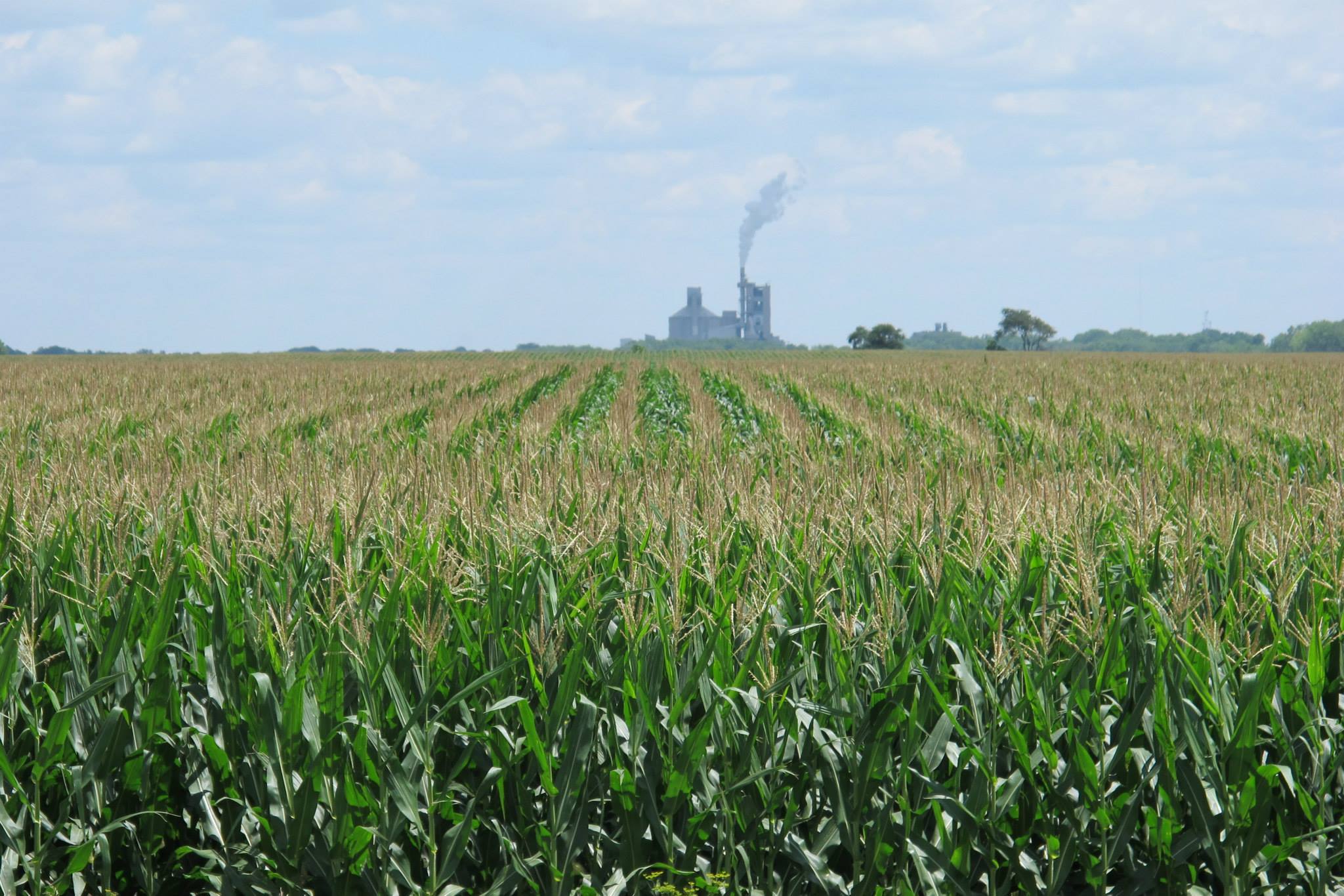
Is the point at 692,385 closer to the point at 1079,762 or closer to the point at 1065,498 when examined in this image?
the point at 1065,498

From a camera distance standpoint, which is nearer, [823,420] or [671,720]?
[671,720]

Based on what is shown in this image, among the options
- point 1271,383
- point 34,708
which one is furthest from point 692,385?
point 34,708

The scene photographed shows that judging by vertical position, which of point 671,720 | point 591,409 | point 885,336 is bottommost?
point 671,720

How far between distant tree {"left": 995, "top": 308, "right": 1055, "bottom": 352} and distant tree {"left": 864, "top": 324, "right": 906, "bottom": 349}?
54.5 feet

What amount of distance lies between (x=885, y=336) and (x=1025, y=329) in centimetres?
2233

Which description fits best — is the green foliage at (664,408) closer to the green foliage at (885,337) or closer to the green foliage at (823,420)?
the green foliage at (823,420)

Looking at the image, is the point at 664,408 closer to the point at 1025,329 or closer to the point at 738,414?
the point at 738,414

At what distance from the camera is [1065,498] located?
4.67m

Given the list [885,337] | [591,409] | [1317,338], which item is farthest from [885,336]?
[591,409]

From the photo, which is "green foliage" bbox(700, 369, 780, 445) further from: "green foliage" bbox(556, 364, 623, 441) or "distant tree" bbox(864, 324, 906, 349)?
"distant tree" bbox(864, 324, 906, 349)

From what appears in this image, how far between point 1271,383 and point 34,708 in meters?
23.2

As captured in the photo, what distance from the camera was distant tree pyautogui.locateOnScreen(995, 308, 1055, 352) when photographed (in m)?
135

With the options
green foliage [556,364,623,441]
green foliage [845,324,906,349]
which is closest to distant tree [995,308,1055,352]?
green foliage [845,324,906,349]

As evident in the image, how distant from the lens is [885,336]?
12562 centimetres
